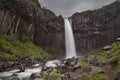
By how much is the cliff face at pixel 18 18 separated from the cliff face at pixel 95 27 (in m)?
17.7

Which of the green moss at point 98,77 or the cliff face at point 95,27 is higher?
the cliff face at point 95,27

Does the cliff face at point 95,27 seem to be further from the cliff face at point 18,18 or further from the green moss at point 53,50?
the cliff face at point 18,18

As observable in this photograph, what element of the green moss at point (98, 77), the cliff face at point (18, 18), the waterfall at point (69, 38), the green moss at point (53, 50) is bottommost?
the green moss at point (53, 50)

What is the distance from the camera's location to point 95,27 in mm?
87375

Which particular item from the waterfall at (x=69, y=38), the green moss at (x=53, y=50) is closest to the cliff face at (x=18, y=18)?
the green moss at (x=53, y=50)

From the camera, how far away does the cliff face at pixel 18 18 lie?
61.9 meters

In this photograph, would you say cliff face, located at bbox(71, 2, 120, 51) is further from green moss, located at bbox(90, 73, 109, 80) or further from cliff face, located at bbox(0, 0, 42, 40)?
green moss, located at bbox(90, 73, 109, 80)

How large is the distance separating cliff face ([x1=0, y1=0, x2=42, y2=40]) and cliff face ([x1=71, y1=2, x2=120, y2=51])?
1775 cm

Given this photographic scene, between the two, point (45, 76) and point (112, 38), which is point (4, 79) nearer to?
point (45, 76)

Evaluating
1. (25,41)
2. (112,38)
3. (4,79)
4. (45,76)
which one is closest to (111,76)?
(45,76)

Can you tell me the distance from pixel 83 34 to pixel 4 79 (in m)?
63.6

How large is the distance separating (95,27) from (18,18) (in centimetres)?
3385

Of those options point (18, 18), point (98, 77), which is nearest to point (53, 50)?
point (18, 18)

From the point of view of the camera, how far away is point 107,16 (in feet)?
280
